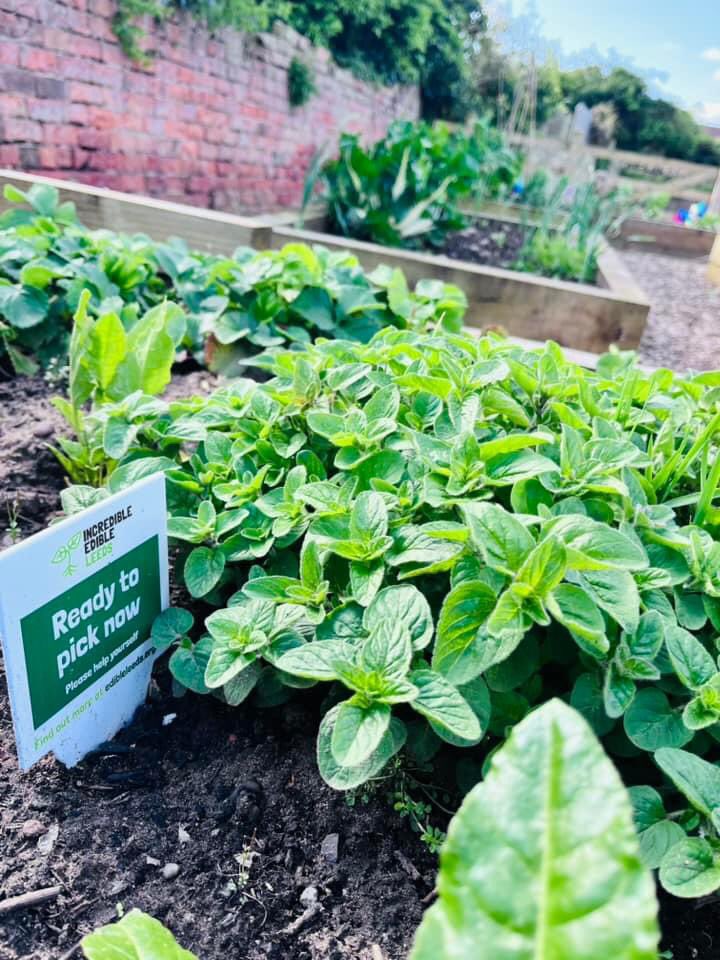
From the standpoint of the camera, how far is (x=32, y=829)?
946 mm

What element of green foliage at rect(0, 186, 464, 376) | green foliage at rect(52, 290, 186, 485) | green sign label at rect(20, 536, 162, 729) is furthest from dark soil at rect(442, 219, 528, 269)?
green sign label at rect(20, 536, 162, 729)

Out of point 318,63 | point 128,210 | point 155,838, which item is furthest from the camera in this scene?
point 318,63

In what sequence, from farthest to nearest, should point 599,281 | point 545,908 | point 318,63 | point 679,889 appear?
point 318,63, point 599,281, point 679,889, point 545,908

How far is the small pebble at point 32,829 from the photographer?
37.1 inches

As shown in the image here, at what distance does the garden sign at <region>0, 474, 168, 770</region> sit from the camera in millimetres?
901

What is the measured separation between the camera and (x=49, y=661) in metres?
0.96

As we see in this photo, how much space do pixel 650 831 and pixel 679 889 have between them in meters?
0.12

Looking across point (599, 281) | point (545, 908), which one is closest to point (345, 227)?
point (599, 281)

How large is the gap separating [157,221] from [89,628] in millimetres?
2283

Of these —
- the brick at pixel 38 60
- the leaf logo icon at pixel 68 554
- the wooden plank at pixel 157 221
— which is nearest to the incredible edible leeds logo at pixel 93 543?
the leaf logo icon at pixel 68 554

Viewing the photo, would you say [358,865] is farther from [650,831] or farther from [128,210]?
[128,210]

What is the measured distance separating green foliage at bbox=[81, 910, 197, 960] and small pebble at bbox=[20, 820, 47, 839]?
0.37m

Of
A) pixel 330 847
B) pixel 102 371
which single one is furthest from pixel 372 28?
pixel 330 847

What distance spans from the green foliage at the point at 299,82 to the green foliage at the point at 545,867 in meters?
7.10
